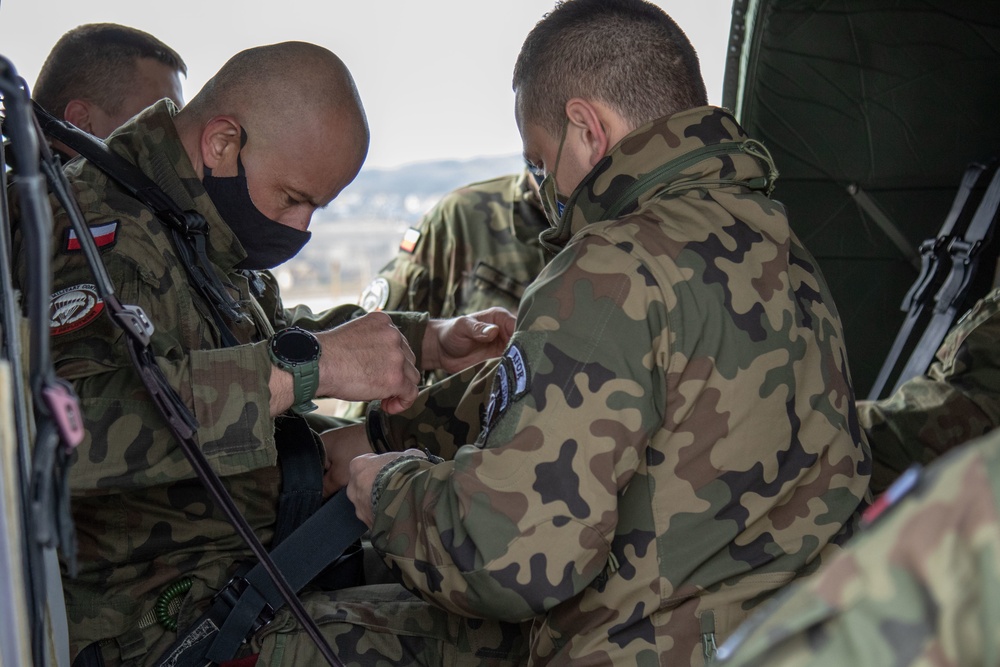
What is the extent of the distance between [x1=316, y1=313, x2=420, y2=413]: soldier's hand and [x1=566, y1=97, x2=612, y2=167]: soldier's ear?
1.68 feet

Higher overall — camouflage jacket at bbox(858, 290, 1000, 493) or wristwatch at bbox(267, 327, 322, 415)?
wristwatch at bbox(267, 327, 322, 415)

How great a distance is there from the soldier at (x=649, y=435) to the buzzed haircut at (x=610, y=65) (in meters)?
0.01

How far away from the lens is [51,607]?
121 cm

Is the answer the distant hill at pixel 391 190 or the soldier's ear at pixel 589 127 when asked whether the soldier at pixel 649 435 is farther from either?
the distant hill at pixel 391 190

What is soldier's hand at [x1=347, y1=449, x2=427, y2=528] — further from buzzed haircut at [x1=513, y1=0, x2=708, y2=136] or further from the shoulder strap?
buzzed haircut at [x1=513, y1=0, x2=708, y2=136]

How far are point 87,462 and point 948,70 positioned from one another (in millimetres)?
2466

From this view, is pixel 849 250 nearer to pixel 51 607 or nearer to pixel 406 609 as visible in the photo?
pixel 406 609

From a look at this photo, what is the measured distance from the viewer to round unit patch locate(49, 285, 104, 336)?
164 cm

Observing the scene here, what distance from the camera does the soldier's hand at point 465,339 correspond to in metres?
2.52

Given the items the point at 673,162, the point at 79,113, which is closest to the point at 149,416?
the point at 673,162

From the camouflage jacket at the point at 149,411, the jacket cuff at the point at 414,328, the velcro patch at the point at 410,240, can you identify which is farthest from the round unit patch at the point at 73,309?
the velcro patch at the point at 410,240

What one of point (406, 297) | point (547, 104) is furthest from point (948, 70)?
point (406, 297)

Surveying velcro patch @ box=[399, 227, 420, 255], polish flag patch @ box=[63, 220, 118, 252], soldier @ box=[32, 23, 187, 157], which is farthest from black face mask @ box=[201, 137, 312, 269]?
velcro patch @ box=[399, 227, 420, 255]

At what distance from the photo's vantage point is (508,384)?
1448mm
